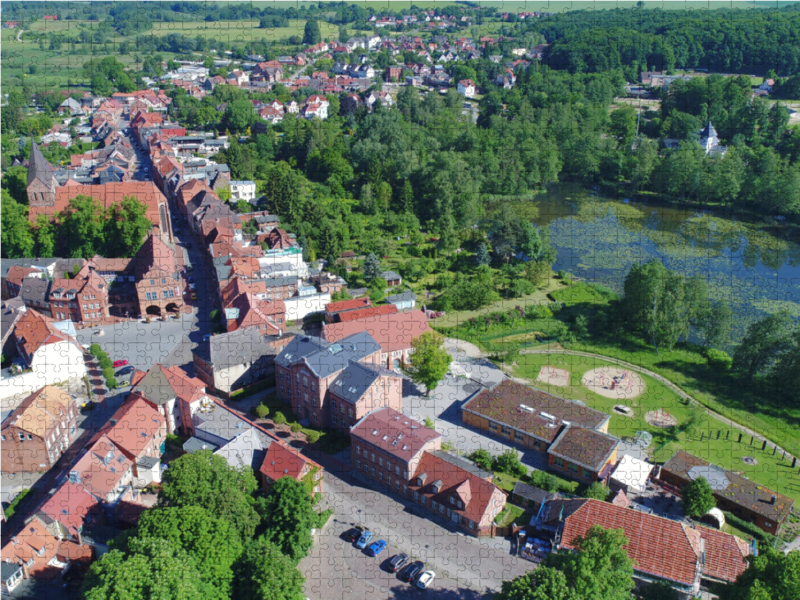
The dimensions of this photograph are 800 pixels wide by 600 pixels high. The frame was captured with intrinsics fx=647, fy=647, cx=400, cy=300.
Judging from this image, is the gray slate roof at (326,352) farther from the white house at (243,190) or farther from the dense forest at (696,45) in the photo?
the dense forest at (696,45)

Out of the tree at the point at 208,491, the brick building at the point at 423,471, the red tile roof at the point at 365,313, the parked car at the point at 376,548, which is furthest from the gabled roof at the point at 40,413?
the red tile roof at the point at 365,313

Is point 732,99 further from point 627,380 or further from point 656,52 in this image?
point 627,380

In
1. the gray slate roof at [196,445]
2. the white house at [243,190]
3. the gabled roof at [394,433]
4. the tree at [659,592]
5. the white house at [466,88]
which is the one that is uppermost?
the white house at [466,88]

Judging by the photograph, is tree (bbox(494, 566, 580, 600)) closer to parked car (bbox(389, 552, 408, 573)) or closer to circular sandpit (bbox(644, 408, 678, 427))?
parked car (bbox(389, 552, 408, 573))

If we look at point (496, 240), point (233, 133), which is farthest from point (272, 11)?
point (496, 240)

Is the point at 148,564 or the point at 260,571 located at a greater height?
the point at 148,564

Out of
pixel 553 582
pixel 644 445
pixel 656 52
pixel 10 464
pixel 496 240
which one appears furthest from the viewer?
pixel 656 52

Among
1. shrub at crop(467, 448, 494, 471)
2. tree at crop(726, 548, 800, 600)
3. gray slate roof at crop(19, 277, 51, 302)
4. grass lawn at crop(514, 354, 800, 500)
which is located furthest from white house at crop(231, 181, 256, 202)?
tree at crop(726, 548, 800, 600)
